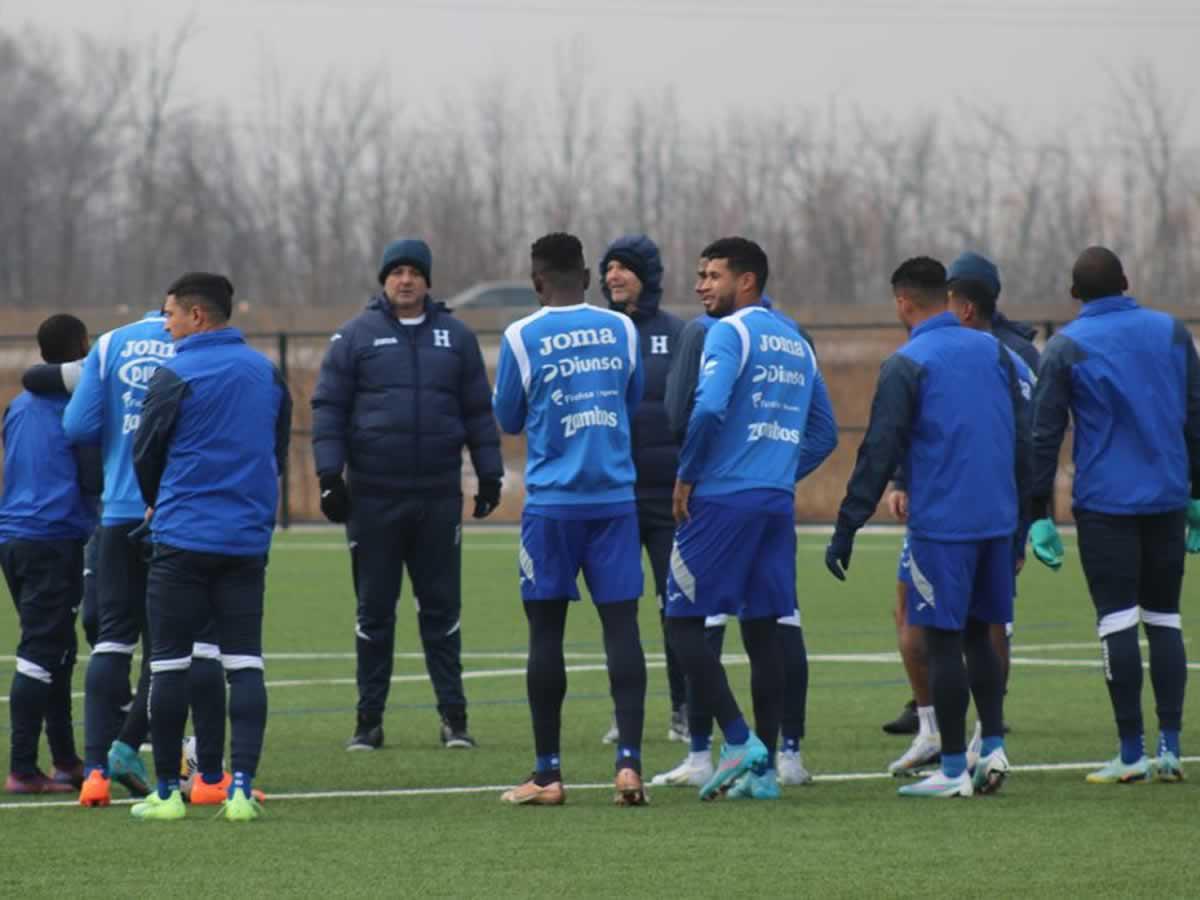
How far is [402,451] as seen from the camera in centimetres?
1237

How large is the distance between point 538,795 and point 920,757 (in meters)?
1.97

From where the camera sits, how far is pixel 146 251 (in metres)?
60.9

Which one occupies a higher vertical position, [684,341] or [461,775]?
[684,341]

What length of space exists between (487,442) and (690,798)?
9.21ft

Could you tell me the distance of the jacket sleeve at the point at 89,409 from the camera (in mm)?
10352

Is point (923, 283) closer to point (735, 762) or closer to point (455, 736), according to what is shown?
point (735, 762)

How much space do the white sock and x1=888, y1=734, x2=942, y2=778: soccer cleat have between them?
1.0 inches

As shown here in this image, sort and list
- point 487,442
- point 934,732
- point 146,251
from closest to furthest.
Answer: point 934,732 < point 487,442 < point 146,251

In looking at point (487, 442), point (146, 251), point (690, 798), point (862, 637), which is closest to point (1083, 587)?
point (862, 637)

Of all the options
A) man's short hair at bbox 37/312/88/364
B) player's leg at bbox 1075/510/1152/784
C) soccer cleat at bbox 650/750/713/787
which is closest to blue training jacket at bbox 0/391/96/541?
man's short hair at bbox 37/312/88/364

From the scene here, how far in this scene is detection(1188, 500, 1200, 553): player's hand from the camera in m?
11.0

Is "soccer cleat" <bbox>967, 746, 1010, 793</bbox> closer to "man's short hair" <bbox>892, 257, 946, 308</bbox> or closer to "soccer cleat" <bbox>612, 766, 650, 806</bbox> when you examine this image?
"soccer cleat" <bbox>612, 766, 650, 806</bbox>

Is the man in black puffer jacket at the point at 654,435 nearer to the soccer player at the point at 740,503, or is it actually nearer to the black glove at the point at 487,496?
the black glove at the point at 487,496

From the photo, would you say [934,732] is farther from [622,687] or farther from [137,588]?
[137,588]
